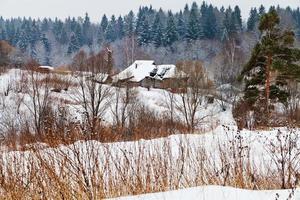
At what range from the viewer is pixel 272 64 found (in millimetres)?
→ 21812

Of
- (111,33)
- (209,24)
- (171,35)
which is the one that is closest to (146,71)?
(171,35)

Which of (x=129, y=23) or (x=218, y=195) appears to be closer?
(x=218, y=195)

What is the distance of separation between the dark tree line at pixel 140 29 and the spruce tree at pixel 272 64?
51849 mm

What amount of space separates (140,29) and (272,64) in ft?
219

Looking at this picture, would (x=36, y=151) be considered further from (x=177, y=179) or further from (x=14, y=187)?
(x=177, y=179)

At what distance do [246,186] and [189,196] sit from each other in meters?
1.64

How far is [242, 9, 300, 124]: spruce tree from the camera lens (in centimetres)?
2153

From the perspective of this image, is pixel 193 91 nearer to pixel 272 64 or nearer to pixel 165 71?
pixel 165 71

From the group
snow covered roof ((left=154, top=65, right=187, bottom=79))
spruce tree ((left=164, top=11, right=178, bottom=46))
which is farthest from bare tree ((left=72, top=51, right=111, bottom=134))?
spruce tree ((left=164, top=11, right=178, bottom=46))

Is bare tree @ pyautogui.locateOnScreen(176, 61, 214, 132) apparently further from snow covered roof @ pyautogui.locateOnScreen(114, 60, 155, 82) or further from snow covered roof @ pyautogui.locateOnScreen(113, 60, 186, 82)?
snow covered roof @ pyautogui.locateOnScreen(114, 60, 155, 82)

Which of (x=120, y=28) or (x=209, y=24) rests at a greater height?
(x=120, y=28)

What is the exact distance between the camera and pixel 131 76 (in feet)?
169

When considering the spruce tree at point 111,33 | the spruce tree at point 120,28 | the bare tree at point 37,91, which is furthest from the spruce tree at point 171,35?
the bare tree at point 37,91

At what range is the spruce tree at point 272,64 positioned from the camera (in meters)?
21.5
